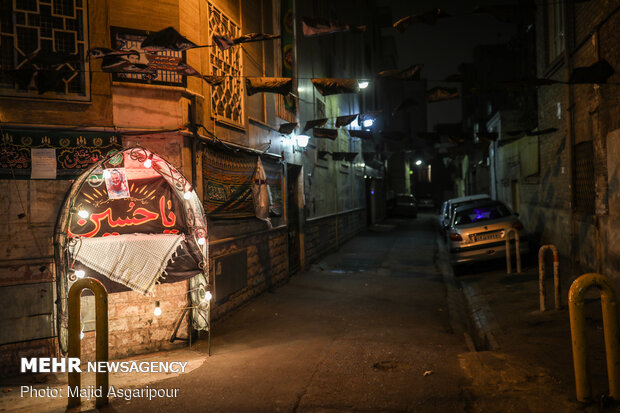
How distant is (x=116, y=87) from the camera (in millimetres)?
6594

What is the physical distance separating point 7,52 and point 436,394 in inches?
282

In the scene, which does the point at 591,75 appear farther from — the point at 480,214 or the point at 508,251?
the point at 480,214

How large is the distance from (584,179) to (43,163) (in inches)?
447

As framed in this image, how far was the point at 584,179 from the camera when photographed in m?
10.8

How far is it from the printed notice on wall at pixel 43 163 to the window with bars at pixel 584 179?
35.4 ft

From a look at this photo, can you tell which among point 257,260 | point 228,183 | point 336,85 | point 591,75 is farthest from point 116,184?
point 591,75

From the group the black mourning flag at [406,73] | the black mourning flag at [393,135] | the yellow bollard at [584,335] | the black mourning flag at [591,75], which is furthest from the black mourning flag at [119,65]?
the black mourning flag at [393,135]

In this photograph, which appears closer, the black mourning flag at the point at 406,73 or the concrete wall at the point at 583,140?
the black mourning flag at the point at 406,73

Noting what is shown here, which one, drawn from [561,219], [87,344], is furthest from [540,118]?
[87,344]

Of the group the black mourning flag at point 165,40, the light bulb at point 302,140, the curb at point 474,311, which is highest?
the black mourning flag at point 165,40

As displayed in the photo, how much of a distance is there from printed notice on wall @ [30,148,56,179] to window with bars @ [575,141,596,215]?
10794 millimetres

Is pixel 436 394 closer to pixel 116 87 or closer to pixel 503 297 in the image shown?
pixel 503 297

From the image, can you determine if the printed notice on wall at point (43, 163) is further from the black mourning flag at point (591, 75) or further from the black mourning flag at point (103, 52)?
the black mourning flag at point (591, 75)

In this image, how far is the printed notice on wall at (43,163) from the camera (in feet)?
20.1
